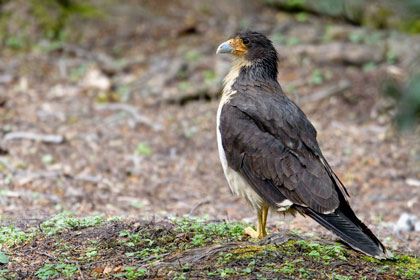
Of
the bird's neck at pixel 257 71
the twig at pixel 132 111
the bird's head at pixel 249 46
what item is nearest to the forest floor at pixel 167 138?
the twig at pixel 132 111

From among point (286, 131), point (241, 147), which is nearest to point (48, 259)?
point (241, 147)

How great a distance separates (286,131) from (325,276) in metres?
1.48

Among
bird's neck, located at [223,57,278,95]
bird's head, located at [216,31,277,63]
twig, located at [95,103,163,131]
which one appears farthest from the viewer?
twig, located at [95,103,163,131]

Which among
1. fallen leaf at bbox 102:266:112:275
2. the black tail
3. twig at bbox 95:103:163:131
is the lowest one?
twig at bbox 95:103:163:131

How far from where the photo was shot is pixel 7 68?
1245 cm

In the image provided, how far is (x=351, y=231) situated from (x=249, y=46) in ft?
8.08

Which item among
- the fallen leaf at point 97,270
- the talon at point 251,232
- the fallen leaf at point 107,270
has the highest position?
the talon at point 251,232

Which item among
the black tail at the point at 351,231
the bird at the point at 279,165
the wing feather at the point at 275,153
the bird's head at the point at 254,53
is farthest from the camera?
the bird's head at the point at 254,53

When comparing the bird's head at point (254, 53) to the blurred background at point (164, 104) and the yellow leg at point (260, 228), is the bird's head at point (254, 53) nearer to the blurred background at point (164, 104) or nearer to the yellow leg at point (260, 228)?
the blurred background at point (164, 104)

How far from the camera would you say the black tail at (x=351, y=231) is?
4664 millimetres

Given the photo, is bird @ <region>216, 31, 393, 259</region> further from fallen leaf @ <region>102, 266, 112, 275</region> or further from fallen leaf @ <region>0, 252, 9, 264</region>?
fallen leaf @ <region>0, 252, 9, 264</region>

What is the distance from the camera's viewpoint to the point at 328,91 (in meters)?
11.2

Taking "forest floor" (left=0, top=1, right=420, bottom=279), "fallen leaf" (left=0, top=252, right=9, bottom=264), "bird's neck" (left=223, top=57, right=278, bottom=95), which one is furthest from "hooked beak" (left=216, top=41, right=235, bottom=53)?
"fallen leaf" (left=0, top=252, right=9, bottom=264)

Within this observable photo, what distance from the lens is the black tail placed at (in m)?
4.66
